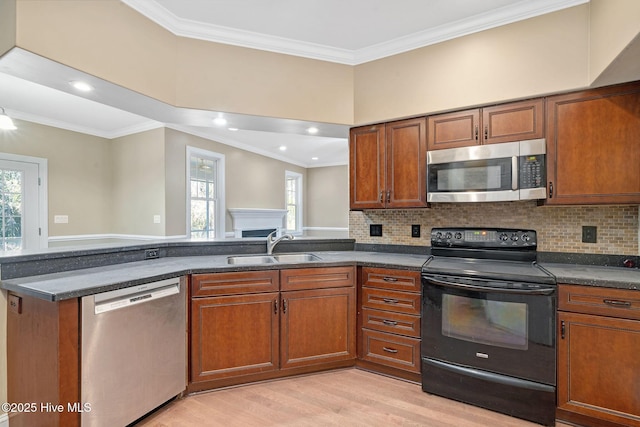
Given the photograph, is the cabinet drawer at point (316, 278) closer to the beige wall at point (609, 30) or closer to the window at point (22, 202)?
the beige wall at point (609, 30)

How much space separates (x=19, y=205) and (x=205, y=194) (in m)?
2.48

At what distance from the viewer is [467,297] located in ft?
6.93

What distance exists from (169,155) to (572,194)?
483cm

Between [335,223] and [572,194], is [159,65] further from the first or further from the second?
[335,223]

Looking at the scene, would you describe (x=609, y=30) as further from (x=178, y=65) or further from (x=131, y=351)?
(x=131, y=351)

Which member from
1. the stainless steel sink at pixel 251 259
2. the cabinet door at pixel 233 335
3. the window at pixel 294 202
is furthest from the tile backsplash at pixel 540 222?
the window at pixel 294 202

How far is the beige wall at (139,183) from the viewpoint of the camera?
4.69 meters

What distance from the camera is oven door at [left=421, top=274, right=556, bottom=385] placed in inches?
75.6

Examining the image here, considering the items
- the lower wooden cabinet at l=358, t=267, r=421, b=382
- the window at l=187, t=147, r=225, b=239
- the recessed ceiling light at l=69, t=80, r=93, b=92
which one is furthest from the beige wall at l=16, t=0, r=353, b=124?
the window at l=187, t=147, r=225, b=239

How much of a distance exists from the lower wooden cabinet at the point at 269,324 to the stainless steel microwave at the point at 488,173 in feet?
3.39

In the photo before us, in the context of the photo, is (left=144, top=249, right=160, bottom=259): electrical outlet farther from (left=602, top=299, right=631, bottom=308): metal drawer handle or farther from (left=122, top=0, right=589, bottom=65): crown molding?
(left=602, top=299, right=631, bottom=308): metal drawer handle

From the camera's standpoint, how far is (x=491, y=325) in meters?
2.05

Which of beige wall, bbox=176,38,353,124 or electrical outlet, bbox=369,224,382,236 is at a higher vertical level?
beige wall, bbox=176,38,353,124

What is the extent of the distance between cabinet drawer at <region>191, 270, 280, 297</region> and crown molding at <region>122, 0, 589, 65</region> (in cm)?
188
